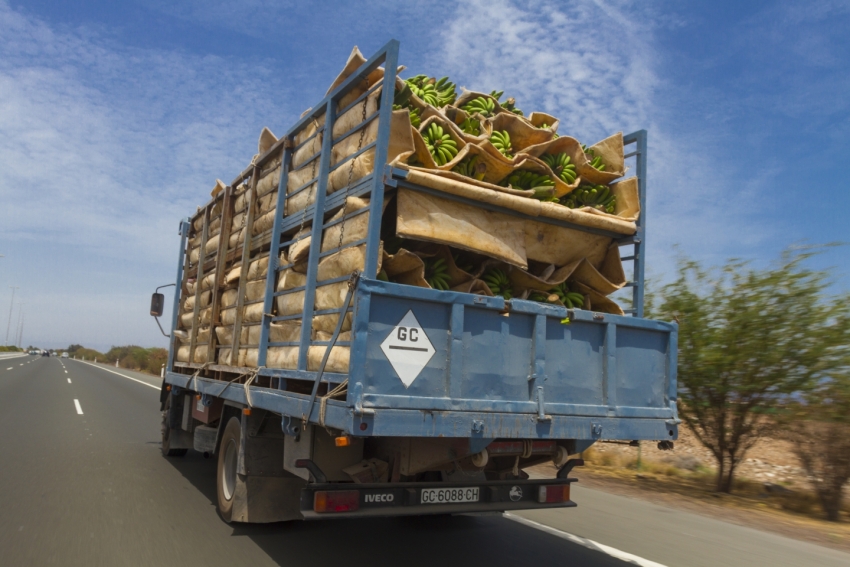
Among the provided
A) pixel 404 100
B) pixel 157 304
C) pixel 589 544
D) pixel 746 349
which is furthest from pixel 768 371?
pixel 157 304

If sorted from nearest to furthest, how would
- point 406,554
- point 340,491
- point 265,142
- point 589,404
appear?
point 340,491 → point 589,404 → point 406,554 → point 265,142

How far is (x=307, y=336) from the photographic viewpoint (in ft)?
15.3

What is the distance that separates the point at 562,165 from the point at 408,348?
2.63 m

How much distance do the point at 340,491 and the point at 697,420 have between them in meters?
7.12

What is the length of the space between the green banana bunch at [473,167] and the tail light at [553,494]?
2.40m

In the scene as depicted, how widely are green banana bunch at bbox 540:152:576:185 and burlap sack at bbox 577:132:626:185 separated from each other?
0.40 ft

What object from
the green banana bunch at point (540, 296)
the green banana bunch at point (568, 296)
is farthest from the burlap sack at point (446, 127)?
the green banana bunch at point (568, 296)

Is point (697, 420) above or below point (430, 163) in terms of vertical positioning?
below

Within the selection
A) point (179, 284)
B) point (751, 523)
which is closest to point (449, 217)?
point (751, 523)

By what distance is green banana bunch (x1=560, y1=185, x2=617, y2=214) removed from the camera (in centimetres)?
571

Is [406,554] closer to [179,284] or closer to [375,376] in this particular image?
[375,376]

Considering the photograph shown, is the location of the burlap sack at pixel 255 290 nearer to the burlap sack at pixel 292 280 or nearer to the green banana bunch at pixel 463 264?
the burlap sack at pixel 292 280

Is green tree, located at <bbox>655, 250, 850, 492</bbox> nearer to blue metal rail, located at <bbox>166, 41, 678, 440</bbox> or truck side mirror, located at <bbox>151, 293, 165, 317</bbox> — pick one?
blue metal rail, located at <bbox>166, 41, 678, 440</bbox>

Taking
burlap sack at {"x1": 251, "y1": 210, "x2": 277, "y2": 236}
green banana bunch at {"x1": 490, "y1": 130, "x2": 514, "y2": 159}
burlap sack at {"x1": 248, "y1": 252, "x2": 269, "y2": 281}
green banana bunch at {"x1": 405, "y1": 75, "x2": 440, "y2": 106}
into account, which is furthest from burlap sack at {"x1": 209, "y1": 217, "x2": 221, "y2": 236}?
green banana bunch at {"x1": 490, "y1": 130, "x2": 514, "y2": 159}
